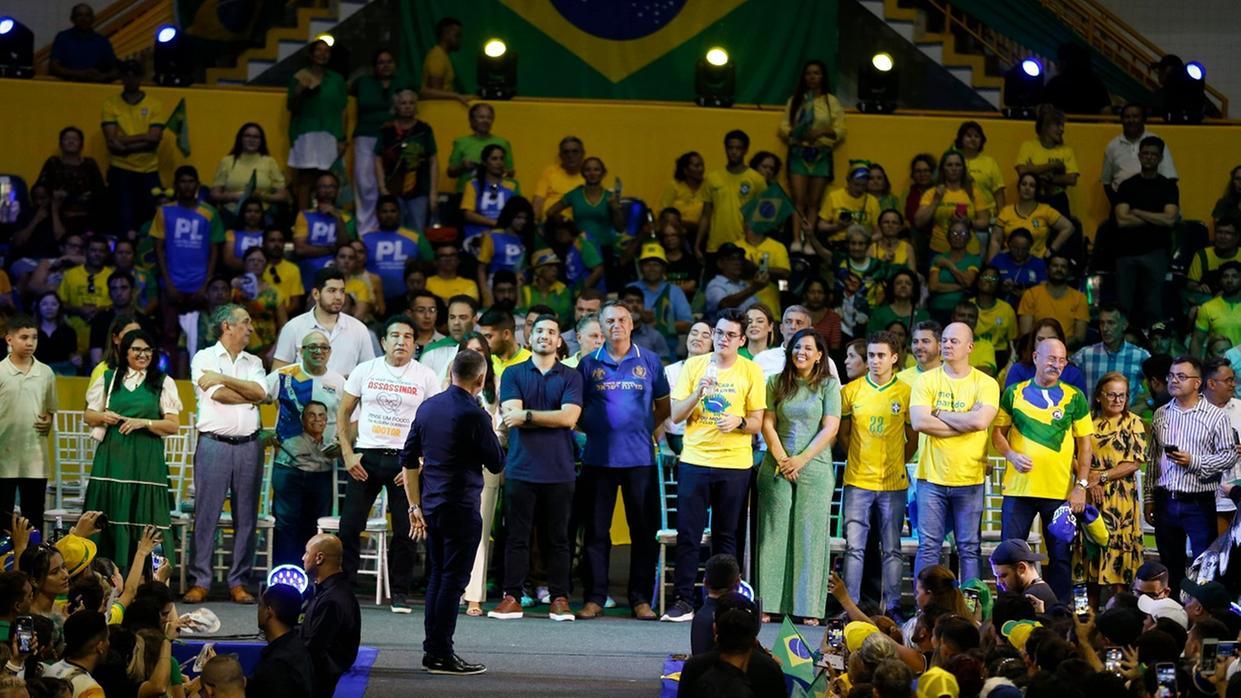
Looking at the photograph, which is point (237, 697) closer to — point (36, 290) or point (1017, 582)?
point (1017, 582)

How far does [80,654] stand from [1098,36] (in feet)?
42.1

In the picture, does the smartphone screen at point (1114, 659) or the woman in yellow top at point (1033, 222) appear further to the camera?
the woman in yellow top at point (1033, 222)

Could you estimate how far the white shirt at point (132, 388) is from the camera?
10023 millimetres

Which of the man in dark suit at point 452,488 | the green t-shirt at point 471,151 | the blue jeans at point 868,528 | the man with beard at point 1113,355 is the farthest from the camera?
the green t-shirt at point 471,151

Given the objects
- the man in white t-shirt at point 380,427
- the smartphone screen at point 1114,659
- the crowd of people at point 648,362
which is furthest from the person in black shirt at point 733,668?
the man in white t-shirt at point 380,427

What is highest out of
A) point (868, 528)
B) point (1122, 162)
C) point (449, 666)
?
point (1122, 162)

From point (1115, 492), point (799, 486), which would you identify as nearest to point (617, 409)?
point (799, 486)

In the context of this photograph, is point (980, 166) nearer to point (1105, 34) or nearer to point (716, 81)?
point (716, 81)

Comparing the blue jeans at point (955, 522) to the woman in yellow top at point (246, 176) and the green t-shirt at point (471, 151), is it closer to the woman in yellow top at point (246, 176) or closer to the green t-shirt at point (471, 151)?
the green t-shirt at point (471, 151)

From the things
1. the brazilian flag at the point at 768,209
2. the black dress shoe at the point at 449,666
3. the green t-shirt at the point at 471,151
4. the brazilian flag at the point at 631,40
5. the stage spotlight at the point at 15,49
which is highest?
the brazilian flag at the point at 631,40

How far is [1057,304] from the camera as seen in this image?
13656 millimetres

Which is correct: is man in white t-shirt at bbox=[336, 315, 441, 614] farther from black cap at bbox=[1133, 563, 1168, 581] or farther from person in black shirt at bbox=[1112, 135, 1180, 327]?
person in black shirt at bbox=[1112, 135, 1180, 327]

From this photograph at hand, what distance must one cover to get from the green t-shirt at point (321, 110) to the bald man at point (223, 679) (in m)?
8.91

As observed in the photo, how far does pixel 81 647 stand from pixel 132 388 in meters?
4.03
